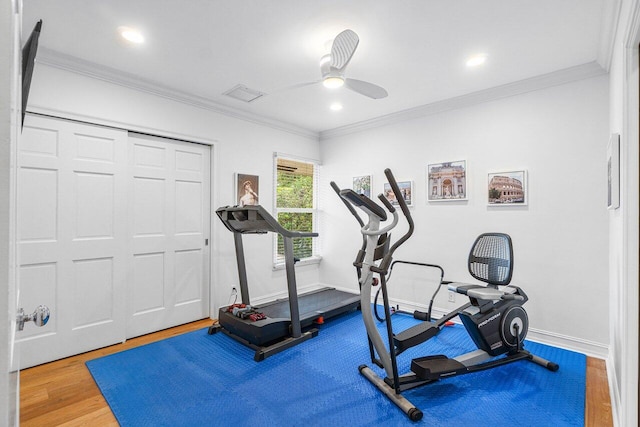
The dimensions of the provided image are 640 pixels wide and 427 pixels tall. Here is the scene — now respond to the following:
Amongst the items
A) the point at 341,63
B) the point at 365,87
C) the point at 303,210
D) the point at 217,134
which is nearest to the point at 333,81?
the point at 341,63

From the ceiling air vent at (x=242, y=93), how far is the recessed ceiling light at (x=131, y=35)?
1054mm

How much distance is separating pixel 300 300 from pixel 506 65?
3.46 m

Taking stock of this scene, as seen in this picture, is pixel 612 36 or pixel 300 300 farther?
pixel 300 300

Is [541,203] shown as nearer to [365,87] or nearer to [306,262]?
[365,87]

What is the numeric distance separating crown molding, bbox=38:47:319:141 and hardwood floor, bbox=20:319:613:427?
2605 millimetres

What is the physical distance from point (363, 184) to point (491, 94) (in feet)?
6.44

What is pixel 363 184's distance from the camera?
4805 mm

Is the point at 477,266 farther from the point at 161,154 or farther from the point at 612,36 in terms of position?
the point at 161,154

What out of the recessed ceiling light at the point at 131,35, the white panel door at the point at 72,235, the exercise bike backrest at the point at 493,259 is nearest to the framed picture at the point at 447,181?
the exercise bike backrest at the point at 493,259

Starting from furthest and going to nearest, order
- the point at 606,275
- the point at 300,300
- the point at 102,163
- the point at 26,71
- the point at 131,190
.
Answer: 1. the point at 300,300
2. the point at 131,190
3. the point at 102,163
4. the point at 606,275
5. the point at 26,71

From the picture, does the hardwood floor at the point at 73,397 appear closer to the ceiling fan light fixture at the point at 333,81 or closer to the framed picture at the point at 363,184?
the ceiling fan light fixture at the point at 333,81

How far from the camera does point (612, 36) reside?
2426 millimetres

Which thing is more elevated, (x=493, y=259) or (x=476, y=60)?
(x=476, y=60)

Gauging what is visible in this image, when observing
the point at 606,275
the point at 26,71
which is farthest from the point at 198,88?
the point at 606,275
